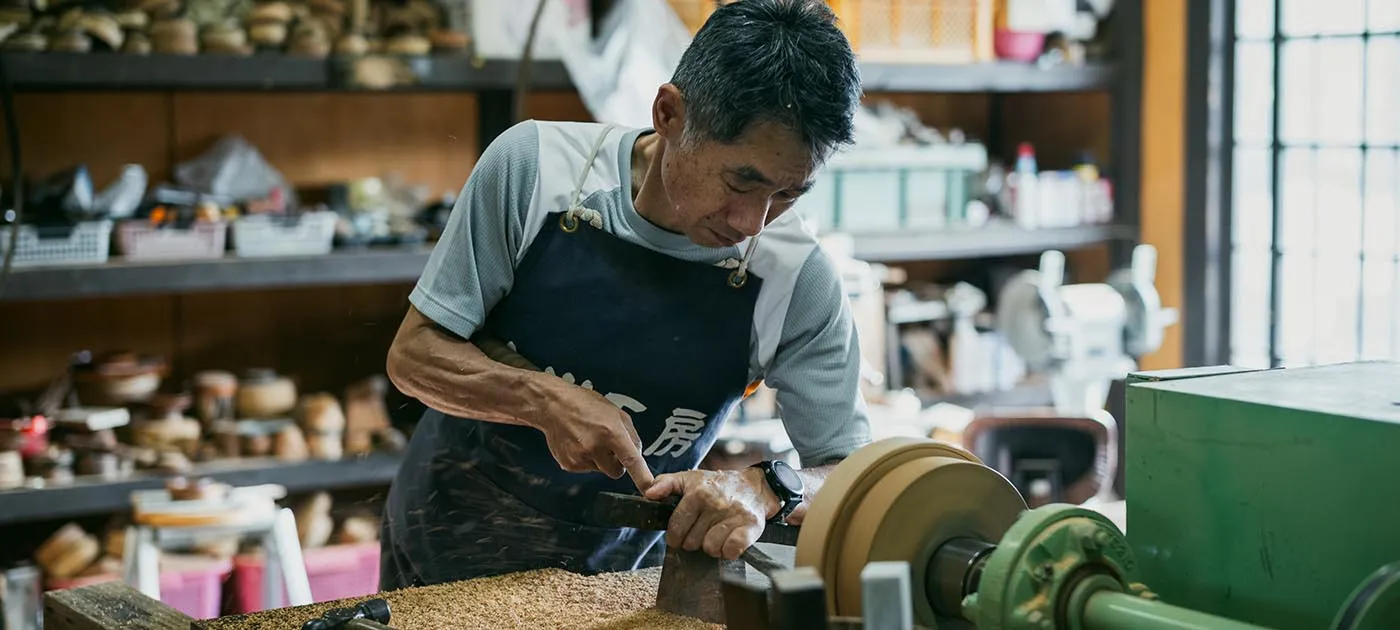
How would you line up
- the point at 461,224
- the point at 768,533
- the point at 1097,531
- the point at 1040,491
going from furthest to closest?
1. the point at 1040,491
2. the point at 461,224
3. the point at 768,533
4. the point at 1097,531

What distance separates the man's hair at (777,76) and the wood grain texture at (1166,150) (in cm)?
343

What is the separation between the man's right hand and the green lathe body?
0.57 m

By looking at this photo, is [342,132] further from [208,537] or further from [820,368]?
[820,368]

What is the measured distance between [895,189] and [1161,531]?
3.22 metres

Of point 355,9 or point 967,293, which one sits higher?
point 355,9

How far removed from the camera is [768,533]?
1.72 metres

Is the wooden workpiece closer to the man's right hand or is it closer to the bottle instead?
the man's right hand

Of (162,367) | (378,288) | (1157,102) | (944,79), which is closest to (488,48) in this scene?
(378,288)

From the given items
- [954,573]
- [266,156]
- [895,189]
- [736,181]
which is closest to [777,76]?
[736,181]

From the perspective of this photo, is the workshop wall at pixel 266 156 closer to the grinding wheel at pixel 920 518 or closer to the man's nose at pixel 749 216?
the man's nose at pixel 749 216

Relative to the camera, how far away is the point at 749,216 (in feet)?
5.44

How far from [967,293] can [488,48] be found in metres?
1.84

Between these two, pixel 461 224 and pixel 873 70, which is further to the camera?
pixel 873 70

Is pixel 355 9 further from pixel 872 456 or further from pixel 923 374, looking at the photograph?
pixel 872 456
